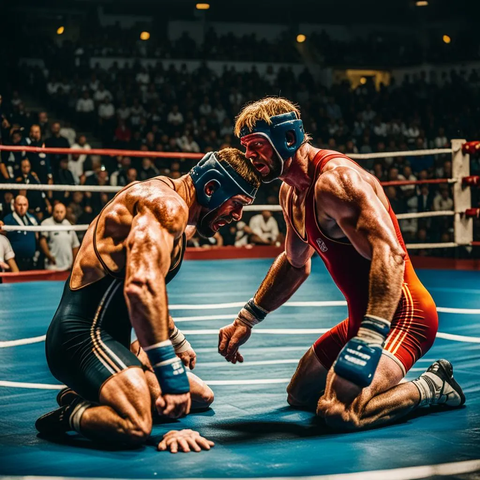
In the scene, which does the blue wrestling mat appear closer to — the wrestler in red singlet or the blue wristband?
the wrestler in red singlet

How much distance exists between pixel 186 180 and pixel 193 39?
57.5 feet

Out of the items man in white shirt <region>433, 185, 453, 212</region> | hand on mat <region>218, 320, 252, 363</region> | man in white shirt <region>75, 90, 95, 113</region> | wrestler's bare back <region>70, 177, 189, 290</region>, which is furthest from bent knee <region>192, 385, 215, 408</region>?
man in white shirt <region>75, 90, 95, 113</region>

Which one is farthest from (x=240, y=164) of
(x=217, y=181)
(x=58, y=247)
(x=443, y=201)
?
(x=443, y=201)

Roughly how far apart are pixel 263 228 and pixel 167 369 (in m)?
8.59

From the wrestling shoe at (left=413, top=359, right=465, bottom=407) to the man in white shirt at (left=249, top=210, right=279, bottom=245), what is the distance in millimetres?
7693

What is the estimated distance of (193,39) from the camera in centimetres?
2006

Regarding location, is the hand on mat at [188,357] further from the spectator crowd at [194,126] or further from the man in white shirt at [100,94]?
the man in white shirt at [100,94]

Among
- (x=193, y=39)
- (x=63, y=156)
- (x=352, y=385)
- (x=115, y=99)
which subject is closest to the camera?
(x=352, y=385)

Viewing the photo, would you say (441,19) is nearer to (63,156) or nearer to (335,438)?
(63,156)

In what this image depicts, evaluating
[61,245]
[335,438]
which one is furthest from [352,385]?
[61,245]

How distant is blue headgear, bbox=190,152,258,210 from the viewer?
Answer: 3.17m

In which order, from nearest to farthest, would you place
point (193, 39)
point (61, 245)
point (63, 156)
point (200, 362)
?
point (200, 362), point (61, 245), point (63, 156), point (193, 39)

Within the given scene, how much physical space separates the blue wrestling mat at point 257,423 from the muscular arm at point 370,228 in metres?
0.53

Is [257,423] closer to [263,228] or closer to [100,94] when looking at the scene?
[263,228]
